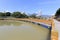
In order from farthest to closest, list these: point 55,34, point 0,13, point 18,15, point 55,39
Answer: point 0,13, point 18,15, point 55,34, point 55,39

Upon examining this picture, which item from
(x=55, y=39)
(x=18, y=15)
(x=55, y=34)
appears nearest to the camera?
(x=55, y=39)

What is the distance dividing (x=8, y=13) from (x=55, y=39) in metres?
48.7

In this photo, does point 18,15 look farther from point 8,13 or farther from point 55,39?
point 55,39

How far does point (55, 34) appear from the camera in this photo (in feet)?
13.7

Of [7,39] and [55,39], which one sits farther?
[7,39]

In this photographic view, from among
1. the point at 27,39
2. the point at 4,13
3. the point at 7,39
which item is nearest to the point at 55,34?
the point at 27,39

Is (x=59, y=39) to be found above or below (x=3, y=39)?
above

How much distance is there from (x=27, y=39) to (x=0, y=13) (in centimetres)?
4536

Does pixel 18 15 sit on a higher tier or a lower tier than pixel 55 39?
lower

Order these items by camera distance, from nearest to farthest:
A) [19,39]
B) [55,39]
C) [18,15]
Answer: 1. [55,39]
2. [19,39]
3. [18,15]

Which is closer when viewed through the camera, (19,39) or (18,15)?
(19,39)

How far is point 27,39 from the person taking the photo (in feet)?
23.0

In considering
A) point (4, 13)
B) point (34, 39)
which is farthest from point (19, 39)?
Answer: point (4, 13)

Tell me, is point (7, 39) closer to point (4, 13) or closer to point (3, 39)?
point (3, 39)
